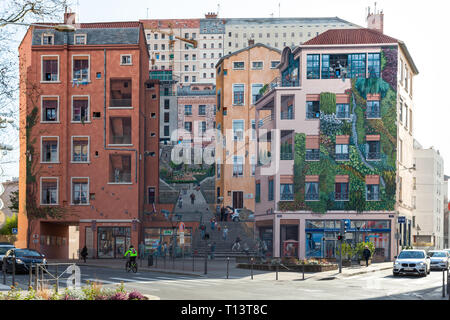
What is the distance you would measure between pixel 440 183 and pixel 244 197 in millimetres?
50728

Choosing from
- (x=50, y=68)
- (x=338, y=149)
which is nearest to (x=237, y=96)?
(x=338, y=149)

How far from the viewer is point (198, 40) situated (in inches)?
5999

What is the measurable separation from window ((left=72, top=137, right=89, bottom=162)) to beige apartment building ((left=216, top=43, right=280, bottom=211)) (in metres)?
20.5

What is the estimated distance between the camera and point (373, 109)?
197 feet

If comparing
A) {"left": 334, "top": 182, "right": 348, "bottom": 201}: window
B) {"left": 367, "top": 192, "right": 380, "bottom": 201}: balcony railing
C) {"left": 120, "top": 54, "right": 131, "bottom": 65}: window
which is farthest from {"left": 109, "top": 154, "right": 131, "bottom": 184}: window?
{"left": 367, "top": 192, "right": 380, "bottom": 201}: balcony railing

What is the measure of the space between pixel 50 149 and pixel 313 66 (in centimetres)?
2441

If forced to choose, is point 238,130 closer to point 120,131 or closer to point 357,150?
point 120,131

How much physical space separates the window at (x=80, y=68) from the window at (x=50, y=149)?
5842 millimetres

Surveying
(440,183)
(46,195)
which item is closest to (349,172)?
(46,195)

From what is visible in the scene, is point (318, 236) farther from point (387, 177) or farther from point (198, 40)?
point (198, 40)

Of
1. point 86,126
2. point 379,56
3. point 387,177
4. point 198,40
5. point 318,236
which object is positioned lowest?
point 318,236

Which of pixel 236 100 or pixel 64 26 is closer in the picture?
pixel 64 26

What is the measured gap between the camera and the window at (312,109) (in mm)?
60250

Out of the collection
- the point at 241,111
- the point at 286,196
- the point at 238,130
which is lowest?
the point at 286,196
